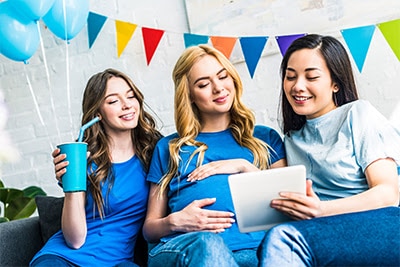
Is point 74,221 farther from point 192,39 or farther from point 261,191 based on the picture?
point 192,39

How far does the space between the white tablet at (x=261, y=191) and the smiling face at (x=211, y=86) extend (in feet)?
1.57

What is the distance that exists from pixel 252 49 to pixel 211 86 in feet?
1.72

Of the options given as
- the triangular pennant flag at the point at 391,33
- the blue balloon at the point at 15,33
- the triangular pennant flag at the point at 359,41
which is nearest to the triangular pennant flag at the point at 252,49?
the triangular pennant flag at the point at 359,41

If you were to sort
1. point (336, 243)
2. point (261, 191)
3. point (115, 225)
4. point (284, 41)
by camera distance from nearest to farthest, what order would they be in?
point (336, 243) → point (261, 191) → point (115, 225) → point (284, 41)

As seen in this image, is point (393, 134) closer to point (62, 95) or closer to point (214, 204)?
point (214, 204)

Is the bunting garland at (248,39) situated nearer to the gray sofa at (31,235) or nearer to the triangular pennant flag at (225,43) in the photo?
the triangular pennant flag at (225,43)

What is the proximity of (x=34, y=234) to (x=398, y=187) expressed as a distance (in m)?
1.17

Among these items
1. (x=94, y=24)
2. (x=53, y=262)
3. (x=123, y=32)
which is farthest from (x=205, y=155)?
(x=94, y=24)

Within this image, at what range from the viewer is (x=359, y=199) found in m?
1.27

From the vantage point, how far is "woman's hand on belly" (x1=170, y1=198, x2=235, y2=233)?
4.56 feet

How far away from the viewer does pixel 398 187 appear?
1.33 metres

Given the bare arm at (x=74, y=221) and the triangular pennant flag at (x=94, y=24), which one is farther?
the triangular pennant flag at (x=94, y=24)

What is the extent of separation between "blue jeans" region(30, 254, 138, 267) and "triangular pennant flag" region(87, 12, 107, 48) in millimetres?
1199

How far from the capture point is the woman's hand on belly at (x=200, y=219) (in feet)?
4.56
